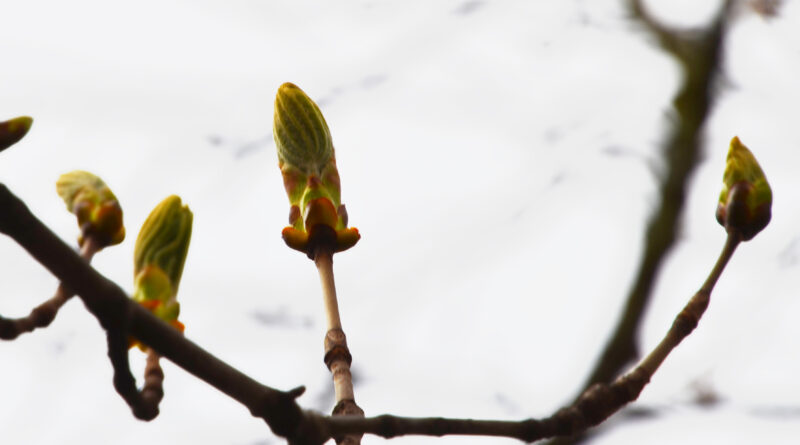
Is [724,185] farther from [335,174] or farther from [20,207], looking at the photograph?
[20,207]

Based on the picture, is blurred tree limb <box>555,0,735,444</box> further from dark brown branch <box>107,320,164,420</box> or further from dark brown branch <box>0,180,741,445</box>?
dark brown branch <box>107,320,164,420</box>

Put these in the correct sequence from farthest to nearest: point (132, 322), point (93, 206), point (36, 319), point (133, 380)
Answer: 1. point (93, 206)
2. point (36, 319)
3. point (133, 380)
4. point (132, 322)

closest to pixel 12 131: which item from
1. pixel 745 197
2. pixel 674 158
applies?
pixel 745 197

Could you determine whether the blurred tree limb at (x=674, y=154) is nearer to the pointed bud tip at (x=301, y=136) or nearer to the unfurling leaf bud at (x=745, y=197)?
the unfurling leaf bud at (x=745, y=197)

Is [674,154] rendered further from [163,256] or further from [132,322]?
[132,322]

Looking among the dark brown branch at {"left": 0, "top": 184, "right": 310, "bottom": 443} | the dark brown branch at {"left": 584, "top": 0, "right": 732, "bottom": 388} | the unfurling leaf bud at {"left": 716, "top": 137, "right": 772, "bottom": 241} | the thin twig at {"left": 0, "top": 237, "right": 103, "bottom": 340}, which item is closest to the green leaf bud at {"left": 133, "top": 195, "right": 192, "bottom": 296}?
the thin twig at {"left": 0, "top": 237, "right": 103, "bottom": 340}
